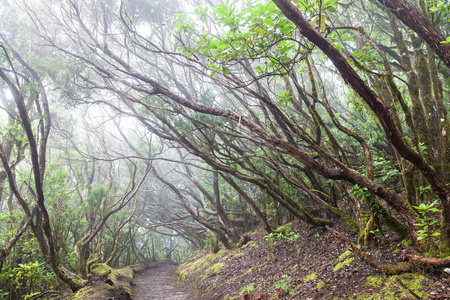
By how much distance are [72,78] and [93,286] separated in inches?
199

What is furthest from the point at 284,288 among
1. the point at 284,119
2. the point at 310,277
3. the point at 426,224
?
the point at 284,119

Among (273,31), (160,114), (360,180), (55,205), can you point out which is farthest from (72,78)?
(360,180)

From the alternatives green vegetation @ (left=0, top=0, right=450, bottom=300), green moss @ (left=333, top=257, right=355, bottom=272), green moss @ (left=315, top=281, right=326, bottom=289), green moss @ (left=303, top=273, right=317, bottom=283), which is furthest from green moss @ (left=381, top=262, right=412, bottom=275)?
green moss @ (left=303, top=273, right=317, bottom=283)

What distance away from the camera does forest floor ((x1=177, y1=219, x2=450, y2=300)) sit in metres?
2.48

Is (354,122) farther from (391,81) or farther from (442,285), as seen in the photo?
(442,285)

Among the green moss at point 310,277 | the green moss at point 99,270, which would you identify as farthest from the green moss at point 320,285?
the green moss at point 99,270

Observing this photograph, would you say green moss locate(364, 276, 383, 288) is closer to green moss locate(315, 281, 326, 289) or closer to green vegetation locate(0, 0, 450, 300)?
green vegetation locate(0, 0, 450, 300)

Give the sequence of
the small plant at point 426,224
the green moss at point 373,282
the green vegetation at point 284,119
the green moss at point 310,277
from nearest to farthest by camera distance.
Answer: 1. the small plant at point 426,224
2. the green vegetation at point 284,119
3. the green moss at point 373,282
4. the green moss at point 310,277

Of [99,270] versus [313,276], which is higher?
[99,270]

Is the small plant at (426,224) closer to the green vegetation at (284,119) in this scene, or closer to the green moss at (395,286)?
the green vegetation at (284,119)

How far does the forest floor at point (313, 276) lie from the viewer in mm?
2484

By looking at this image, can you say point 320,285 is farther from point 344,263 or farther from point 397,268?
point 397,268

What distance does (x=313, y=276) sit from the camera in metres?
3.76

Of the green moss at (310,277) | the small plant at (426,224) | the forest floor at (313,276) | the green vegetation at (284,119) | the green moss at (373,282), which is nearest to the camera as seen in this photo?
the small plant at (426,224)
